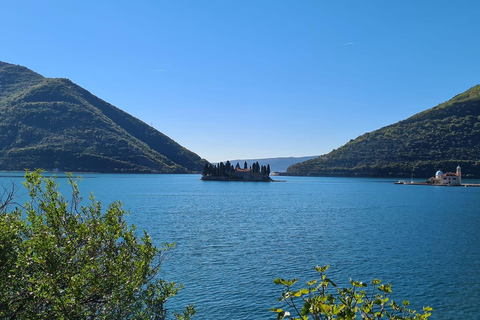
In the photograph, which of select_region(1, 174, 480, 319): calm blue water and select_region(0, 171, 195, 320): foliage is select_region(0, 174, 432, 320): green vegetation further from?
select_region(1, 174, 480, 319): calm blue water

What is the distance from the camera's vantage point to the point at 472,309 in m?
23.6

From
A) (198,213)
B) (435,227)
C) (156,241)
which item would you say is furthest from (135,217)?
(435,227)

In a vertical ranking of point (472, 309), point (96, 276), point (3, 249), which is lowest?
point (472, 309)

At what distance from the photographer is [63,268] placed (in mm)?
10344

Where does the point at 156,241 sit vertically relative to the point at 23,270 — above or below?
below

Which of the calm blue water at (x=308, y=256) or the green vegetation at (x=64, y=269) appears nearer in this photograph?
the green vegetation at (x=64, y=269)

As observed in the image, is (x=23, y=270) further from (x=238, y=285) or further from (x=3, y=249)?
(x=238, y=285)

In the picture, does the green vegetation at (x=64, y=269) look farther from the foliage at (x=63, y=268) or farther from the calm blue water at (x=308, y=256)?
the calm blue water at (x=308, y=256)

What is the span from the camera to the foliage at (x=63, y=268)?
9742 mm

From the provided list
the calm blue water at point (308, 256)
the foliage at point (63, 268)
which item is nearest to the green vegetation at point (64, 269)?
the foliage at point (63, 268)

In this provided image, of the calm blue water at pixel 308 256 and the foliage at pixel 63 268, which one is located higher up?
the foliage at pixel 63 268

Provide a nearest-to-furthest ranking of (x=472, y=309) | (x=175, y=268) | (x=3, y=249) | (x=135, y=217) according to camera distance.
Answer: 1. (x=3, y=249)
2. (x=472, y=309)
3. (x=175, y=268)
4. (x=135, y=217)

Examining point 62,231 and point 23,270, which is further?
point 62,231

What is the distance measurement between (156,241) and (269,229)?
764 inches
